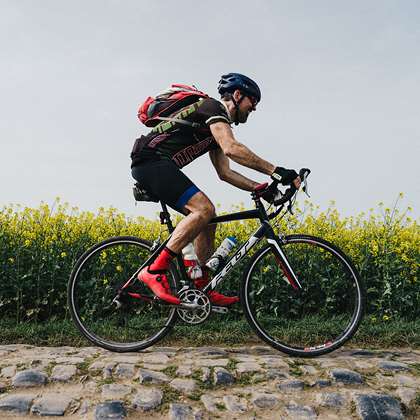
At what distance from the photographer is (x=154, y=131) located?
5.65 m

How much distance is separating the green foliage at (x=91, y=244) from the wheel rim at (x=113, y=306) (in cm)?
15

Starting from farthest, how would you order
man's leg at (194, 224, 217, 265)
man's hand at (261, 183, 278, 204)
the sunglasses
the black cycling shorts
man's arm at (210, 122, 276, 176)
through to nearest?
man's leg at (194, 224, 217, 265), the sunglasses, man's hand at (261, 183, 278, 204), the black cycling shorts, man's arm at (210, 122, 276, 176)

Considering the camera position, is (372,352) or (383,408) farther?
(372,352)

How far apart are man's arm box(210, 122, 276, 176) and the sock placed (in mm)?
1050

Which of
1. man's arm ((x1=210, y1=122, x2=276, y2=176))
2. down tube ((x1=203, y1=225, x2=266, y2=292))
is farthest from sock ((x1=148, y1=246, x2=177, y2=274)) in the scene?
man's arm ((x1=210, y1=122, x2=276, y2=176))

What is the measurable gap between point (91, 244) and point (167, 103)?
9.04 ft

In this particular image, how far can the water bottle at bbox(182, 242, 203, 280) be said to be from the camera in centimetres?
569

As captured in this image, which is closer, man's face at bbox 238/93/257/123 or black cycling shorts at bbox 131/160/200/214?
black cycling shorts at bbox 131/160/200/214

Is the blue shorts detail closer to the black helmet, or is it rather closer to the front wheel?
the black helmet

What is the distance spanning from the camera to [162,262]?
5.71 m

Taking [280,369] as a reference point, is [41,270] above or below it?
above

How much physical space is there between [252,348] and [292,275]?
102cm

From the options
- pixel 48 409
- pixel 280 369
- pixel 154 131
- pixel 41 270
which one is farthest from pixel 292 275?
pixel 41 270

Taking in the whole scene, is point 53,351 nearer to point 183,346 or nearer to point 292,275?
Result: point 183,346
